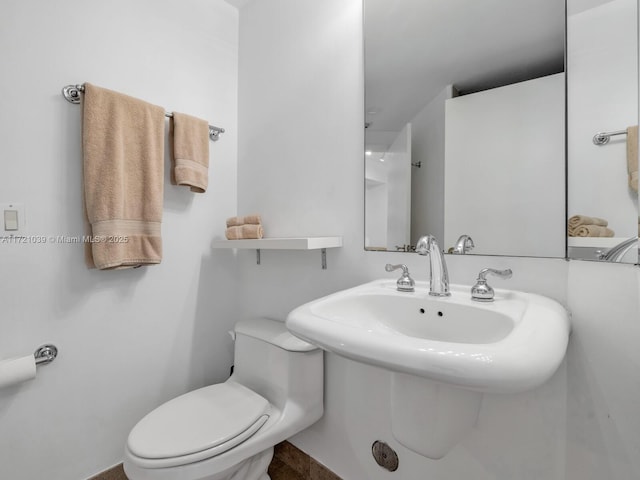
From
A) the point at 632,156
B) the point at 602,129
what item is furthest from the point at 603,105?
the point at 632,156

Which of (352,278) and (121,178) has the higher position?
(121,178)

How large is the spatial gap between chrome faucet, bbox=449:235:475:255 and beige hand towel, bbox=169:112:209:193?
110 cm

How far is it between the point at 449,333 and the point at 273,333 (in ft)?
2.32

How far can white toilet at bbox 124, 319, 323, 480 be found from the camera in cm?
84

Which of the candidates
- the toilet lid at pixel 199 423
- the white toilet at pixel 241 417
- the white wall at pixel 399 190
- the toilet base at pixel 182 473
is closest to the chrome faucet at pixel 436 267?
the white wall at pixel 399 190

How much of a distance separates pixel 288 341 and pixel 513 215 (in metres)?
0.88

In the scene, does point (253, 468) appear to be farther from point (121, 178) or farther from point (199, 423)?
point (121, 178)

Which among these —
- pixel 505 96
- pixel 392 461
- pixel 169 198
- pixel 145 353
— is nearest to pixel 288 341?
pixel 392 461

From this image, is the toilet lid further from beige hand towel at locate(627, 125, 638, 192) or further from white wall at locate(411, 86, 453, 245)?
beige hand towel at locate(627, 125, 638, 192)

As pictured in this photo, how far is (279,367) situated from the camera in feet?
3.71

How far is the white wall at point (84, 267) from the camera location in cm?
100

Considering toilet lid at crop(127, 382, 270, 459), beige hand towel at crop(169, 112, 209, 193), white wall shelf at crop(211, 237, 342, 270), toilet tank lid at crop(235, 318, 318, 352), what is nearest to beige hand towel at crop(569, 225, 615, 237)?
white wall shelf at crop(211, 237, 342, 270)

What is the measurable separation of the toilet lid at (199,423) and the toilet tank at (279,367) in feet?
0.22

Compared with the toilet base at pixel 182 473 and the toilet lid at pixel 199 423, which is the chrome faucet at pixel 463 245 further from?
the toilet base at pixel 182 473
